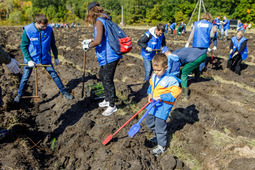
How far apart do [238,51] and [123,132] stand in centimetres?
492

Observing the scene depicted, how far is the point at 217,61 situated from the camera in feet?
23.5

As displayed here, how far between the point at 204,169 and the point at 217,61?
18.6 feet

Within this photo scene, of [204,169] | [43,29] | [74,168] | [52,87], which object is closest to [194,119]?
[204,169]

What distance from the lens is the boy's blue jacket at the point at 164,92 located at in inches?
89.4

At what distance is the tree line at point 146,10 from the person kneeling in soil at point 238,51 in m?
31.7

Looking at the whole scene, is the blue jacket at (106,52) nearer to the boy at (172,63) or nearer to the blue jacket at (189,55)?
the boy at (172,63)

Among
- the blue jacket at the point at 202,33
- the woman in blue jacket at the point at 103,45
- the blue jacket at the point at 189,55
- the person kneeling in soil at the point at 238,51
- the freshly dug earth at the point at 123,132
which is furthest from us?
the person kneeling in soil at the point at 238,51

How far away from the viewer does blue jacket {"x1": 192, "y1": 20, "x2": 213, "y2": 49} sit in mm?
4977

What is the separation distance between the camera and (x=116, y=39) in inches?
114

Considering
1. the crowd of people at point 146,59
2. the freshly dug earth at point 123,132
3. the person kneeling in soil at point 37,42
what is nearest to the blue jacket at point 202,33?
the crowd of people at point 146,59

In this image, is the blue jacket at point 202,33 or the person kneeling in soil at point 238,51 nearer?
the blue jacket at point 202,33

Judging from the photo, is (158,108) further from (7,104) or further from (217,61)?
(217,61)

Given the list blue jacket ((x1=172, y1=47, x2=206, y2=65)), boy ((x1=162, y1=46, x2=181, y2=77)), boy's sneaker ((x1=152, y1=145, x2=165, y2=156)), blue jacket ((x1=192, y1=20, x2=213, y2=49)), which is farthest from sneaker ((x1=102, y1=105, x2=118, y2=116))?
blue jacket ((x1=192, y1=20, x2=213, y2=49))

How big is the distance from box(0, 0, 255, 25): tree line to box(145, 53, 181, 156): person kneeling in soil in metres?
36.2
